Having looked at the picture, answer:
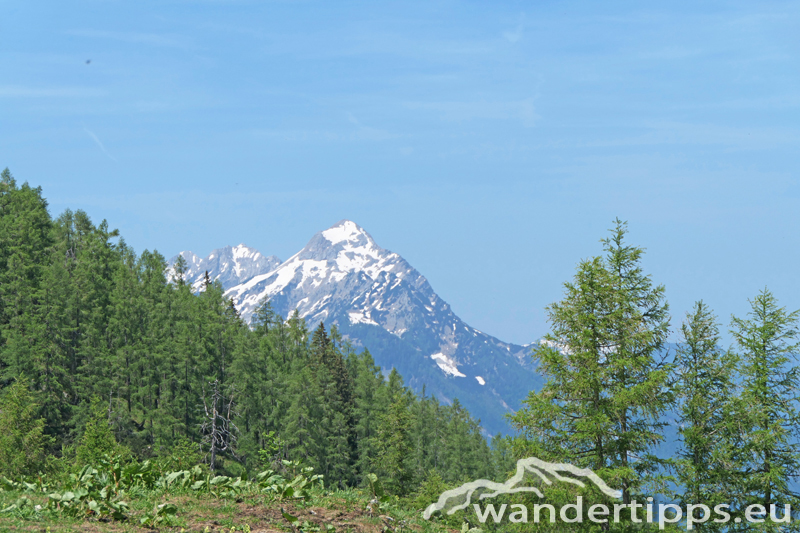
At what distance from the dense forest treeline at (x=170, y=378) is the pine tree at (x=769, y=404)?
39.0 meters

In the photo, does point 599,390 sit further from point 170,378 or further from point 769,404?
point 170,378

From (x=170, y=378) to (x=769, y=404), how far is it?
220ft

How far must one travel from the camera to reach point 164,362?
260ft

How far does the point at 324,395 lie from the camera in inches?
3410

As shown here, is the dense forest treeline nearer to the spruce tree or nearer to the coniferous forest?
the coniferous forest

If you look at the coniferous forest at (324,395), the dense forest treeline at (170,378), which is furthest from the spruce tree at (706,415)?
the dense forest treeline at (170,378)

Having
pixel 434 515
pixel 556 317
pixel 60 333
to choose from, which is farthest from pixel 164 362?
pixel 434 515

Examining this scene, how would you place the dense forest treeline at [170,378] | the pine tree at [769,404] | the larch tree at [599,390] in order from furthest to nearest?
1. the dense forest treeline at [170,378]
2. the pine tree at [769,404]
3. the larch tree at [599,390]

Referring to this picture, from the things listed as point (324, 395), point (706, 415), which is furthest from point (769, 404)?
point (324, 395)

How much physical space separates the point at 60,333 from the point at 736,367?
72.2 m

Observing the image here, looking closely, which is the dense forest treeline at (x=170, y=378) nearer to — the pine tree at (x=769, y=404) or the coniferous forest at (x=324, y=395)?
the coniferous forest at (x=324, y=395)

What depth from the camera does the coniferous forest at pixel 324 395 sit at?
23.2m

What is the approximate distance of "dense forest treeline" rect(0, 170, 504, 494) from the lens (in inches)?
2940

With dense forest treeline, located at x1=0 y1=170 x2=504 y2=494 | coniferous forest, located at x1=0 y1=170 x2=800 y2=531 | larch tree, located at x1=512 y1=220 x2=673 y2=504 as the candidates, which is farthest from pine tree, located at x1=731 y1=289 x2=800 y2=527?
dense forest treeline, located at x1=0 y1=170 x2=504 y2=494
